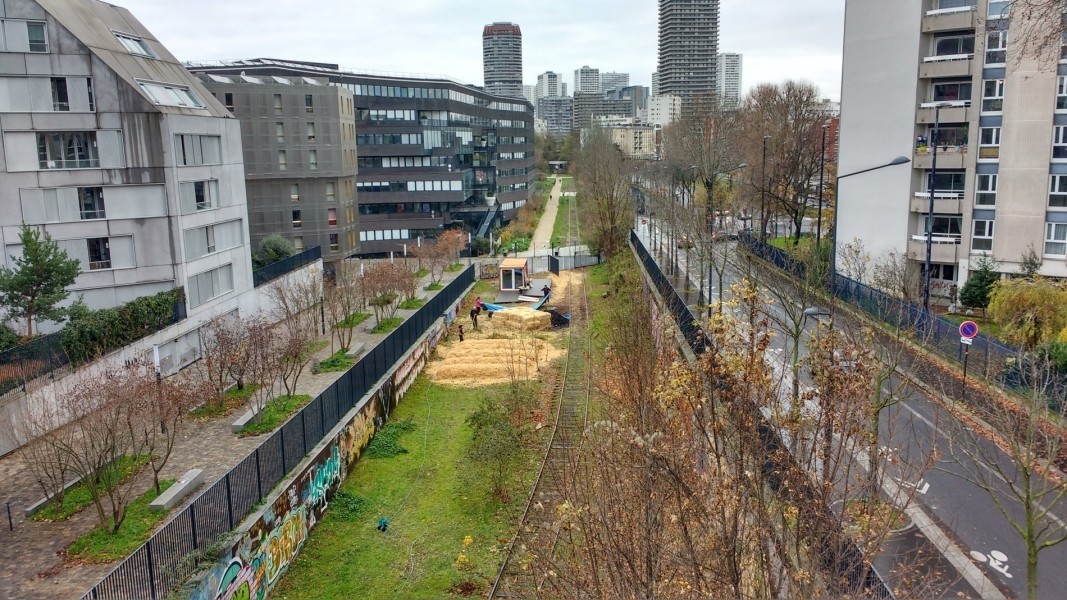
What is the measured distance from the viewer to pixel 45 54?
90.2ft

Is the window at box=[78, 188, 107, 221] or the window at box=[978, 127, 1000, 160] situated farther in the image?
the window at box=[978, 127, 1000, 160]

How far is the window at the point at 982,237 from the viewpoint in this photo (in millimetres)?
35656

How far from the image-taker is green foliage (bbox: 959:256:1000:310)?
110 ft

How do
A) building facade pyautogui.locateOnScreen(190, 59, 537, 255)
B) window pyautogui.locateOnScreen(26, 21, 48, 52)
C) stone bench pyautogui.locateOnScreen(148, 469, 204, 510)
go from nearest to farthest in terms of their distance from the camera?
stone bench pyautogui.locateOnScreen(148, 469, 204, 510) → window pyautogui.locateOnScreen(26, 21, 48, 52) → building facade pyautogui.locateOnScreen(190, 59, 537, 255)

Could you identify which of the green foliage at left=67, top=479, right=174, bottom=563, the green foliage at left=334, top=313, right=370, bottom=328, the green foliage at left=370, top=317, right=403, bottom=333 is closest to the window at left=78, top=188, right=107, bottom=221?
the green foliage at left=334, top=313, right=370, bottom=328

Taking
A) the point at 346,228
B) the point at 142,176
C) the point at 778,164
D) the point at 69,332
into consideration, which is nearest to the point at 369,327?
the point at 142,176

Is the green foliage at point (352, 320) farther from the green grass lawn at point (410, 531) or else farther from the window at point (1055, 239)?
the window at point (1055, 239)

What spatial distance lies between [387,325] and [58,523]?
71.5 ft

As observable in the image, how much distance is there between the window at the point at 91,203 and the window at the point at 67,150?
847 mm

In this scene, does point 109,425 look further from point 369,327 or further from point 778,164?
point 778,164

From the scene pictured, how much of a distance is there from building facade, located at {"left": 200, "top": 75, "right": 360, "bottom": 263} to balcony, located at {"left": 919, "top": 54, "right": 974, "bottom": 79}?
120 feet

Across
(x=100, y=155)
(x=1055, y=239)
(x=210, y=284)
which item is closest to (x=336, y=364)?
(x=210, y=284)

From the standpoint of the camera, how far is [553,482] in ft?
66.1

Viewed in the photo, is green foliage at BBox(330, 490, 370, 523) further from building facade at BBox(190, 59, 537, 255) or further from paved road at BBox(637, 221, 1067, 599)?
building facade at BBox(190, 59, 537, 255)
